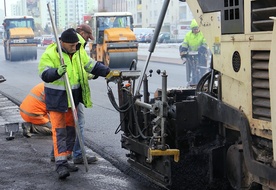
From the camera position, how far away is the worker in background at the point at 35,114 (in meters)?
8.98

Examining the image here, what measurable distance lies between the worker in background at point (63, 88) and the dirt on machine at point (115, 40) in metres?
16.9

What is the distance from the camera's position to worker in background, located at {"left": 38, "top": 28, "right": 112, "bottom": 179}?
647cm

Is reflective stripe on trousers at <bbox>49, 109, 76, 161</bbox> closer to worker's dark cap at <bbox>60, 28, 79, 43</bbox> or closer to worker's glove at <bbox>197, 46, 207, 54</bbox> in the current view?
worker's dark cap at <bbox>60, 28, 79, 43</bbox>

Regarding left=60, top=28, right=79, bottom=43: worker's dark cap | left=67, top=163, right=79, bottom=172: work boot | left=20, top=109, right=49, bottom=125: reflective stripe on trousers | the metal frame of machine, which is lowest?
left=67, top=163, right=79, bottom=172: work boot

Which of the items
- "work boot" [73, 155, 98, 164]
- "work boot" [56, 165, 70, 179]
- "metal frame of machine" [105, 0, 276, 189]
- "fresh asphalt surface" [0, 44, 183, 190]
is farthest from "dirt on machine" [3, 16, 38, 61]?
"metal frame of machine" [105, 0, 276, 189]

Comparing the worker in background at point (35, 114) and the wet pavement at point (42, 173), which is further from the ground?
the worker in background at point (35, 114)

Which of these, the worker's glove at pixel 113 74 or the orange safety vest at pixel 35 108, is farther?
the orange safety vest at pixel 35 108

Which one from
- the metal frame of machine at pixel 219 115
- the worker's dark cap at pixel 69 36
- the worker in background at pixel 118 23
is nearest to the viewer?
the metal frame of machine at pixel 219 115

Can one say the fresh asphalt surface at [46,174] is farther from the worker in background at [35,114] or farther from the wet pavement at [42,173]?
the worker in background at [35,114]

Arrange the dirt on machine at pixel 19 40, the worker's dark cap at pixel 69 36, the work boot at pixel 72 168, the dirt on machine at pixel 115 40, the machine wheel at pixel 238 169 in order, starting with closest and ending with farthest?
the machine wheel at pixel 238 169 < the worker's dark cap at pixel 69 36 < the work boot at pixel 72 168 < the dirt on machine at pixel 115 40 < the dirt on machine at pixel 19 40

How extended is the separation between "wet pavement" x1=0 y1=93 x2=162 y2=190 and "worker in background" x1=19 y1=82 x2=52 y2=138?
445 mm

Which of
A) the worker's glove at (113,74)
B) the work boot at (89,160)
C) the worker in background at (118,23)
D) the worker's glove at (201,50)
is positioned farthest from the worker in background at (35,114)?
the worker in background at (118,23)

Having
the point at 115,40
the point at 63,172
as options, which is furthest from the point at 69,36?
the point at 115,40

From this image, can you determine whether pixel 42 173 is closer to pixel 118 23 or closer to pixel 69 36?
pixel 69 36
